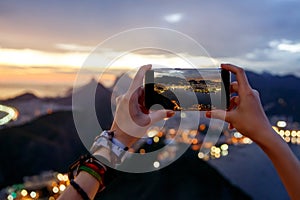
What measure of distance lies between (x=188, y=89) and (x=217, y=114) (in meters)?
0.08

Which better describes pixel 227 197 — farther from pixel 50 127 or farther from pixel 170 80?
pixel 170 80

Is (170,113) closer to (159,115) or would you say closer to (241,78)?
(159,115)

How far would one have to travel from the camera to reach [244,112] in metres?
0.60

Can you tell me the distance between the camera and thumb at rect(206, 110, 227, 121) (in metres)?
0.64

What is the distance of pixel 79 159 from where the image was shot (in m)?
0.56

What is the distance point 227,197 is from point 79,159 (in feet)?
45.4

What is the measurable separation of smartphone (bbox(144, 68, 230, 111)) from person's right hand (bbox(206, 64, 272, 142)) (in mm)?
20

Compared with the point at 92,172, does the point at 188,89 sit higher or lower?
higher

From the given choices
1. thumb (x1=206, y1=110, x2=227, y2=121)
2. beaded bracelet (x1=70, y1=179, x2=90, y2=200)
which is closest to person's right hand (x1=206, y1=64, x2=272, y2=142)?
thumb (x1=206, y1=110, x2=227, y2=121)

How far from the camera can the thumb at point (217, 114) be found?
25.0 inches

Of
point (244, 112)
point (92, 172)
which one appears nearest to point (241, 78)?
point (244, 112)

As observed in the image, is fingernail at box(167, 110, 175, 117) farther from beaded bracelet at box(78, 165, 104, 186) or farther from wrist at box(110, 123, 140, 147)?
beaded bracelet at box(78, 165, 104, 186)

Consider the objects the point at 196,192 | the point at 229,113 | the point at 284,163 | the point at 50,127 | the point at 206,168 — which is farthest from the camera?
the point at 206,168

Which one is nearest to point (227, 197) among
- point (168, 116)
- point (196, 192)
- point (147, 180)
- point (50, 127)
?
point (196, 192)
